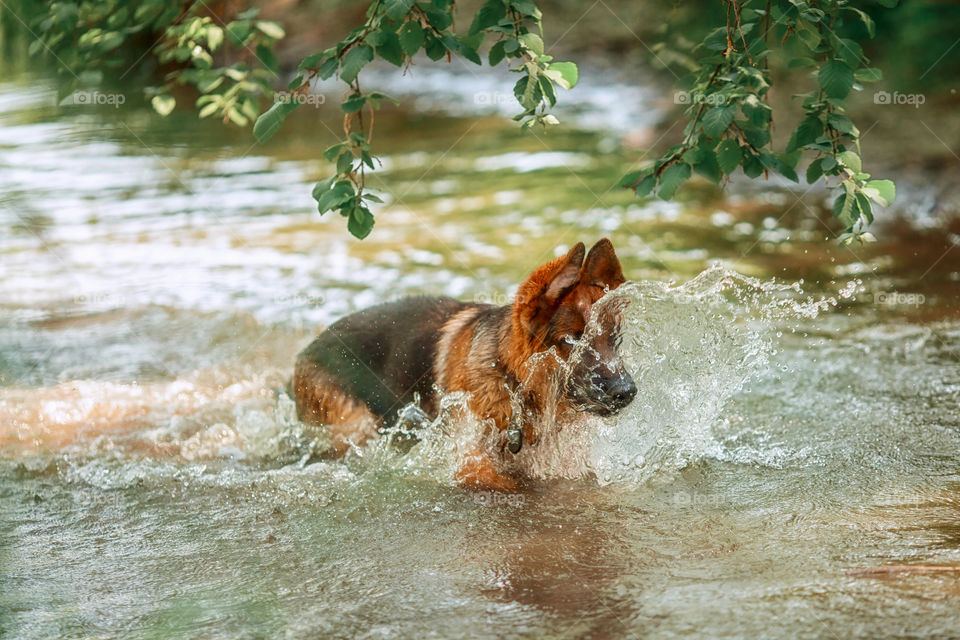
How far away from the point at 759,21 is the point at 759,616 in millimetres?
2933

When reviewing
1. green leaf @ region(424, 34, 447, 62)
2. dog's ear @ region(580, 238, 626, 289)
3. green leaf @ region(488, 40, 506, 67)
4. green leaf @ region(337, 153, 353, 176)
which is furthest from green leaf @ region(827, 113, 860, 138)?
green leaf @ region(337, 153, 353, 176)

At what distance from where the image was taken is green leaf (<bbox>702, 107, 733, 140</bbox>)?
426cm

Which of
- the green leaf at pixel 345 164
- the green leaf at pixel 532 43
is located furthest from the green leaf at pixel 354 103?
the green leaf at pixel 532 43

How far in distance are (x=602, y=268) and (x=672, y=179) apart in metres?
0.56

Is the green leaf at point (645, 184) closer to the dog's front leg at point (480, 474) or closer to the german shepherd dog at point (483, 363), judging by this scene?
the german shepherd dog at point (483, 363)

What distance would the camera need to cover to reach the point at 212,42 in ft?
17.4

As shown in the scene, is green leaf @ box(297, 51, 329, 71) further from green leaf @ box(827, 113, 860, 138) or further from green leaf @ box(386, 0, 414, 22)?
green leaf @ box(827, 113, 860, 138)

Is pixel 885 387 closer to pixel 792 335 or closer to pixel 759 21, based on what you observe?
pixel 792 335

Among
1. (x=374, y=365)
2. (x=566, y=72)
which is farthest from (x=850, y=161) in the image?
(x=374, y=365)

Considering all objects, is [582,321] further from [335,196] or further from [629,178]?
[335,196]

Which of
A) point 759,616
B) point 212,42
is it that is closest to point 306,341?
point 212,42

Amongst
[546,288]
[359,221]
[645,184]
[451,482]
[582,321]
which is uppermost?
[645,184]

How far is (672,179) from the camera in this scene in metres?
4.51

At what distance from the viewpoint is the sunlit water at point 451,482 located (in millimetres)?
3598
